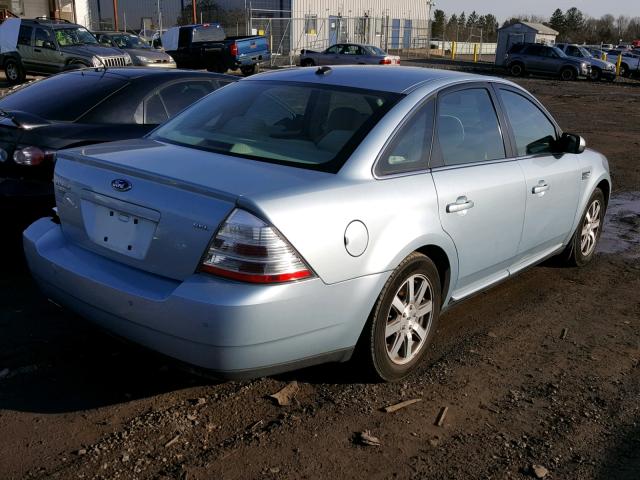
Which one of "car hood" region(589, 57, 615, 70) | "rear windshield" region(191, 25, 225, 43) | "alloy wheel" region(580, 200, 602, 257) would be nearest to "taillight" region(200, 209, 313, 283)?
"alloy wheel" region(580, 200, 602, 257)

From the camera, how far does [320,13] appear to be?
4747 cm

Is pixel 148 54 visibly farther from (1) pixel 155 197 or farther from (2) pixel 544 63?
(2) pixel 544 63

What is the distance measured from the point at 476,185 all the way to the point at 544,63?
1299 inches

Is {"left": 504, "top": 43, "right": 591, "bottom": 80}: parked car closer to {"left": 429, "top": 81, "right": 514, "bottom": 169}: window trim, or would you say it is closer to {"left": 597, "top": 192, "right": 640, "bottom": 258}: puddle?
{"left": 597, "top": 192, "right": 640, "bottom": 258}: puddle

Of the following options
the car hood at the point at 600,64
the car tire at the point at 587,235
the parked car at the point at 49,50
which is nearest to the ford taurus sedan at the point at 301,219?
the car tire at the point at 587,235

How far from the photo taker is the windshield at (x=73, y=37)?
18.4 meters

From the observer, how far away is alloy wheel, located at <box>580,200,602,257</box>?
18.4 feet

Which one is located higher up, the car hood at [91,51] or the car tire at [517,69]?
Answer: the car hood at [91,51]

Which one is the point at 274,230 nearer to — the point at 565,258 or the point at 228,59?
the point at 565,258

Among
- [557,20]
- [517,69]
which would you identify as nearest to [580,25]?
[557,20]

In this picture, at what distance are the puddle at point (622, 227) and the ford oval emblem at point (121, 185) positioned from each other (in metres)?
4.77

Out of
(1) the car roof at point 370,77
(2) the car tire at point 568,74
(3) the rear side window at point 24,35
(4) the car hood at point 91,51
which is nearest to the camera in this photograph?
(1) the car roof at point 370,77

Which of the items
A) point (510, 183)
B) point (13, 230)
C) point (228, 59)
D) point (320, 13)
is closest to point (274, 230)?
point (510, 183)

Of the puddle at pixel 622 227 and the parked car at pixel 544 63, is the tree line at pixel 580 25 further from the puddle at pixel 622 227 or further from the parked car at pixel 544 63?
the puddle at pixel 622 227
